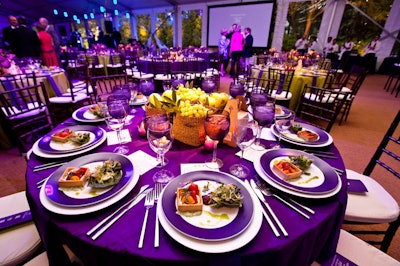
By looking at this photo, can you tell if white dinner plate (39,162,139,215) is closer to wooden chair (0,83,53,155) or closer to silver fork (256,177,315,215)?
silver fork (256,177,315,215)

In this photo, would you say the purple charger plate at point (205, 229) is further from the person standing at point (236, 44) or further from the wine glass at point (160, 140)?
the person standing at point (236, 44)

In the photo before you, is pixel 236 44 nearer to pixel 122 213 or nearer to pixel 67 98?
pixel 67 98

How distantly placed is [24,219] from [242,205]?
45.9 inches

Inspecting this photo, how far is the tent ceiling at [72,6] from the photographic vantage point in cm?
1240

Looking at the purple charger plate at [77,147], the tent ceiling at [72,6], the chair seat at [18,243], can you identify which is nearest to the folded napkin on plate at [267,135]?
the purple charger plate at [77,147]

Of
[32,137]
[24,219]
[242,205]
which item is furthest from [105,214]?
[32,137]

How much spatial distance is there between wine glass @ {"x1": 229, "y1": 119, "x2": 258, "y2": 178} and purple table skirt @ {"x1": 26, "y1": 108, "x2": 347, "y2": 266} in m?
0.21

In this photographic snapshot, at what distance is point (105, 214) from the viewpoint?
0.70 meters

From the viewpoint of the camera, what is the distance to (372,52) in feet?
29.2

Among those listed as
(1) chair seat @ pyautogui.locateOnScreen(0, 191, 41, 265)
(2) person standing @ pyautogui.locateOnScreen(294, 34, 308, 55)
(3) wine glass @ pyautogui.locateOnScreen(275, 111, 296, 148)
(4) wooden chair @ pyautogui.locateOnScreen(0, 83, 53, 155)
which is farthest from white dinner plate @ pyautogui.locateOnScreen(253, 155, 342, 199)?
(2) person standing @ pyautogui.locateOnScreen(294, 34, 308, 55)

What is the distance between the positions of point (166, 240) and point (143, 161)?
490 millimetres

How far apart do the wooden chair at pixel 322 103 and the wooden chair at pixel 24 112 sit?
2.48 meters

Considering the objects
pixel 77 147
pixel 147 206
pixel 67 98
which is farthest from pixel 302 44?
pixel 147 206

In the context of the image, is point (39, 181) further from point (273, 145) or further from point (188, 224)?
point (273, 145)
